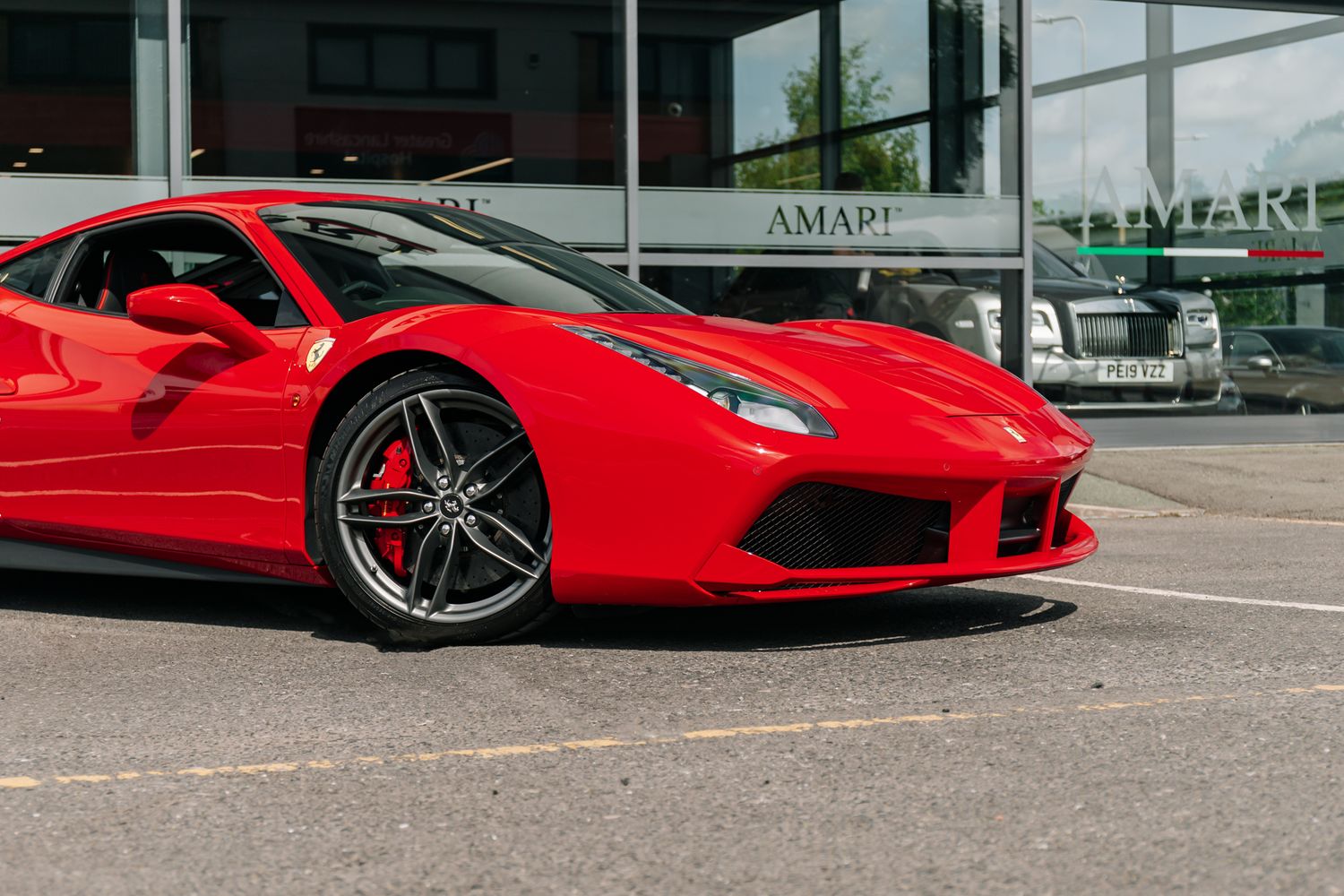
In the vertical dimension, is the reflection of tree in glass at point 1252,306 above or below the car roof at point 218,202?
below

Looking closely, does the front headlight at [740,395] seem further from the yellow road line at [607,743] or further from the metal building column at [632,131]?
the metal building column at [632,131]

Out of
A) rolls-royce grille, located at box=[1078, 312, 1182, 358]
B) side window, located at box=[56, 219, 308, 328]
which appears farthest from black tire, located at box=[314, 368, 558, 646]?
rolls-royce grille, located at box=[1078, 312, 1182, 358]

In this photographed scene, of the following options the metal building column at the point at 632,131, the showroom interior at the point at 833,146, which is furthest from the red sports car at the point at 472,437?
the metal building column at the point at 632,131

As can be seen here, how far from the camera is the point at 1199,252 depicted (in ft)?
37.3

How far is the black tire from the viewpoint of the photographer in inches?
153

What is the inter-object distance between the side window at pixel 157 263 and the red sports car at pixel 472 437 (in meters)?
0.01

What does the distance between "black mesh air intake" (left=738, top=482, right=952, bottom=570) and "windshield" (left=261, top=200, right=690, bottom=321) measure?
99cm

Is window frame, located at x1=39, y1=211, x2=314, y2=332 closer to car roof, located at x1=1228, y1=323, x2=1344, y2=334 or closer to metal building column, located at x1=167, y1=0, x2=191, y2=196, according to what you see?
metal building column, located at x1=167, y1=0, x2=191, y2=196

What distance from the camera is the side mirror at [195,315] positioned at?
4.15 meters

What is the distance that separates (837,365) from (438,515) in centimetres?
104

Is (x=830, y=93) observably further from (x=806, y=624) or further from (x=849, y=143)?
(x=806, y=624)

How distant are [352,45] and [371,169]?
2.44ft

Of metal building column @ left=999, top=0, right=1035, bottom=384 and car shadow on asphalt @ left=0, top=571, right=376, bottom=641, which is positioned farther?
metal building column @ left=999, top=0, right=1035, bottom=384

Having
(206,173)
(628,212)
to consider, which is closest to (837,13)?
(628,212)
